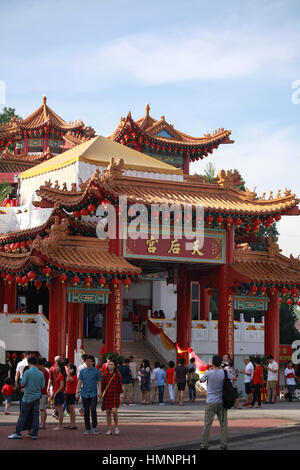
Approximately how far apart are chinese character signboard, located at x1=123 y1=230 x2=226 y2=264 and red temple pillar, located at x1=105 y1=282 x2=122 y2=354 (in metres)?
1.45

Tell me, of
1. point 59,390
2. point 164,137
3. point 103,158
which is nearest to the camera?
point 59,390

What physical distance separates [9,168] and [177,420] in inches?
1118

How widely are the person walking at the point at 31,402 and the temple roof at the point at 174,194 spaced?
12.0m

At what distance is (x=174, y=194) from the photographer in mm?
30078

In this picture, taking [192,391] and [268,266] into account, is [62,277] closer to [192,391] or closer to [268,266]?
[192,391]

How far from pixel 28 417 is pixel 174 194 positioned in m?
15.1

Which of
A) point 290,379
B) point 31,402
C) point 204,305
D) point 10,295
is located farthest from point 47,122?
point 31,402

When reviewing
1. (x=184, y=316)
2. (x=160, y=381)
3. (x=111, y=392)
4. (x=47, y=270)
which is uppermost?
(x=47, y=270)

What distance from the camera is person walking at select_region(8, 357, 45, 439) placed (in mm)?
16250

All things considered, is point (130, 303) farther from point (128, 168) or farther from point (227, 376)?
point (227, 376)

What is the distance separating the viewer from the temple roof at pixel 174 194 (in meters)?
28.4

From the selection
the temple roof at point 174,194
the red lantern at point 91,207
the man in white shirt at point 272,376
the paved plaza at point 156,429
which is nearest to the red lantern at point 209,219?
the temple roof at point 174,194

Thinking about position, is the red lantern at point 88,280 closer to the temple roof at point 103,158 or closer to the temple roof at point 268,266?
the temple roof at point 268,266

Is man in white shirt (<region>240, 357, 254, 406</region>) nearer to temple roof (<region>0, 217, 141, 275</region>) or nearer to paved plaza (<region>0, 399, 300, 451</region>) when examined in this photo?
paved plaza (<region>0, 399, 300, 451</region>)
